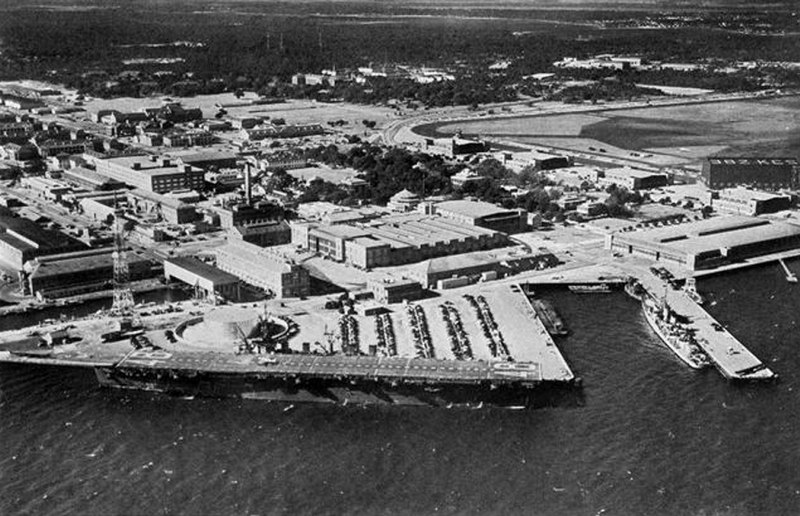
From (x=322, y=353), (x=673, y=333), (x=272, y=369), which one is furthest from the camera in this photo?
(x=673, y=333)

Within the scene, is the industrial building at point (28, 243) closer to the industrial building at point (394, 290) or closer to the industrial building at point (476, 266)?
the industrial building at point (394, 290)

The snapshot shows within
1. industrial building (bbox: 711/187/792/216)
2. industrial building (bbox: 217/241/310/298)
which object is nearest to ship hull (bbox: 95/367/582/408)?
industrial building (bbox: 217/241/310/298)

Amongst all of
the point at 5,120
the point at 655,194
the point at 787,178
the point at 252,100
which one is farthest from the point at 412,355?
the point at 252,100

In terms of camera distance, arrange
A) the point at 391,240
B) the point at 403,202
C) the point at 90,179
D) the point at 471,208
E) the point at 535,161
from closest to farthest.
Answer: the point at 391,240, the point at 471,208, the point at 403,202, the point at 90,179, the point at 535,161

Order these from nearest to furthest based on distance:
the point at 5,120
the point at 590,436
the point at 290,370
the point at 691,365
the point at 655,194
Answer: the point at 590,436 < the point at 290,370 < the point at 691,365 < the point at 655,194 < the point at 5,120

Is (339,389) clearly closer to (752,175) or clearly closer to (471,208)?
(471,208)

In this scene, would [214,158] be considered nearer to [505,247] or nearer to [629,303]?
[505,247]

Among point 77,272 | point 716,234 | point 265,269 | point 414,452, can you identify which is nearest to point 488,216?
point 716,234
